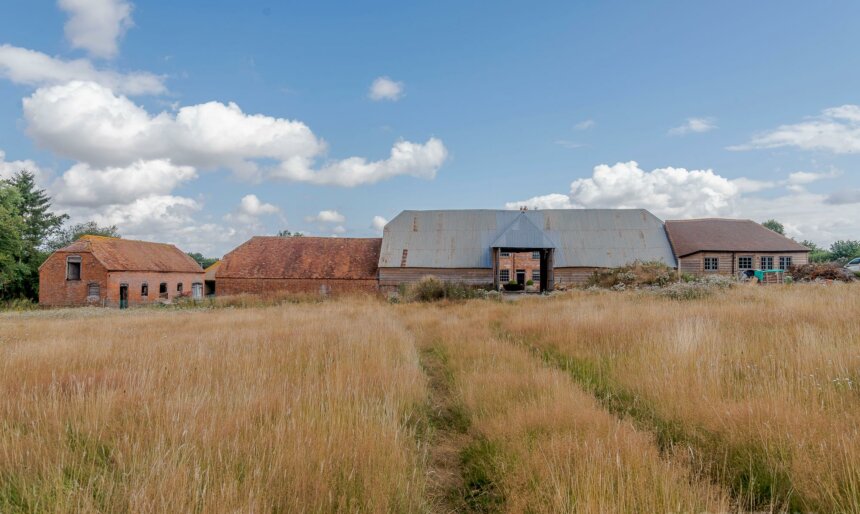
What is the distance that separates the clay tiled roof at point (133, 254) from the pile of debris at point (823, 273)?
48573 millimetres

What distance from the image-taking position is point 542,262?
33750mm

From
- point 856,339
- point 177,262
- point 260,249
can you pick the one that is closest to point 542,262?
point 260,249

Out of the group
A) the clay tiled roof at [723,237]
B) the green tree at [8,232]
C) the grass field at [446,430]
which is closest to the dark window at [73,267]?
the green tree at [8,232]

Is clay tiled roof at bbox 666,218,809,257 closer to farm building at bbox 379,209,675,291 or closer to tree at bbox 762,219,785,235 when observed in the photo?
farm building at bbox 379,209,675,291

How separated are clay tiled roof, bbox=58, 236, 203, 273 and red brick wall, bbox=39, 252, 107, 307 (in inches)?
26.3

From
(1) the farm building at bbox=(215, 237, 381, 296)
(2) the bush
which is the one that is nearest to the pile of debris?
(2) the bush

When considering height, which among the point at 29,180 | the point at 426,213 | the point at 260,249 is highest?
the point at 29,180

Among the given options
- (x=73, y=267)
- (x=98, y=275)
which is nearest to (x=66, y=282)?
(x=73, y=267)

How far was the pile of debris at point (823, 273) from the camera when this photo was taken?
2206cm

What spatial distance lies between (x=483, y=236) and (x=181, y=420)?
32.3m

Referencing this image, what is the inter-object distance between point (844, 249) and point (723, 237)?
54.9 meters

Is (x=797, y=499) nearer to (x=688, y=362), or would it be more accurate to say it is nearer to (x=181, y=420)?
(x=688, y=362)

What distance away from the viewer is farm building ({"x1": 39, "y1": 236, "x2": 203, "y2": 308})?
115ft

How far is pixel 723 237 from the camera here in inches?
1364
